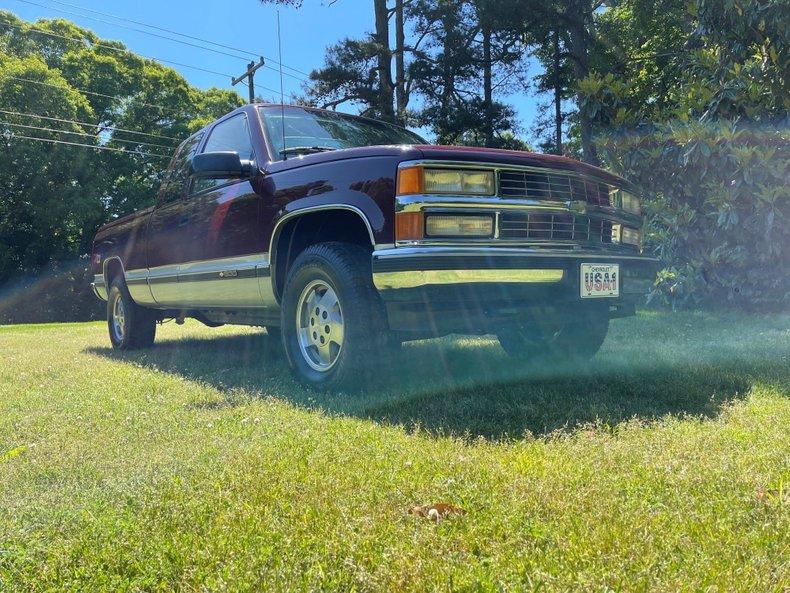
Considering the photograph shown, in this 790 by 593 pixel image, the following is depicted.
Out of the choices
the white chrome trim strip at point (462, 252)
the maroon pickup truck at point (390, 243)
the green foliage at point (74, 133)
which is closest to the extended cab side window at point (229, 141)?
the maroon pickup truck at point (390, 243)

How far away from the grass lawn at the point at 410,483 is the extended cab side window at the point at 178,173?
83.9 inches

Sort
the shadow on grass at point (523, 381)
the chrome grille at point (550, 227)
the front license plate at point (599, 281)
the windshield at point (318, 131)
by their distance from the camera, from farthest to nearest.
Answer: the windshield at point (318, 131) → the front license plate at point (599, 281) → the chrome grille at point (550, 227) → the shadow on grass at point (523, 381)

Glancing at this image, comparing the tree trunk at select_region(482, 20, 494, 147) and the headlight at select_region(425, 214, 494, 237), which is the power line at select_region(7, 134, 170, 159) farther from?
the headlight at select_region(425, 214, 494, 237)

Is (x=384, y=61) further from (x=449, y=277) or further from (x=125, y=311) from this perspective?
(x=449, y=277)

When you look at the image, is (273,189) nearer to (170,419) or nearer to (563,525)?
(170,419)

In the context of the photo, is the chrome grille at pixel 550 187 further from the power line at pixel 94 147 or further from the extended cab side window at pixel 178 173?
the power line at pixel 94 147

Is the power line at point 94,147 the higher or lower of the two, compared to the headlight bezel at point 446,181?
higher

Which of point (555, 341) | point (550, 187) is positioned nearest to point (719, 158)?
point (555, 341)

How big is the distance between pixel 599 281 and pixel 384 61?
1419 centimetres

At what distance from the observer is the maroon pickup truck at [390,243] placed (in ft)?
10.7

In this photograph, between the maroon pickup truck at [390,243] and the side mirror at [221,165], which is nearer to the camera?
the maroon pickup truck at [390,243]

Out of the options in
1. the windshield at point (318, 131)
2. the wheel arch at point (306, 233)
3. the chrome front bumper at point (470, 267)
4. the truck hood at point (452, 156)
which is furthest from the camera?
the windshield at point (318, 131)

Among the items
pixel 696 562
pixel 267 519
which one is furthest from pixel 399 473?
pixel 696 562

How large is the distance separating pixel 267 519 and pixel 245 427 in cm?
114
